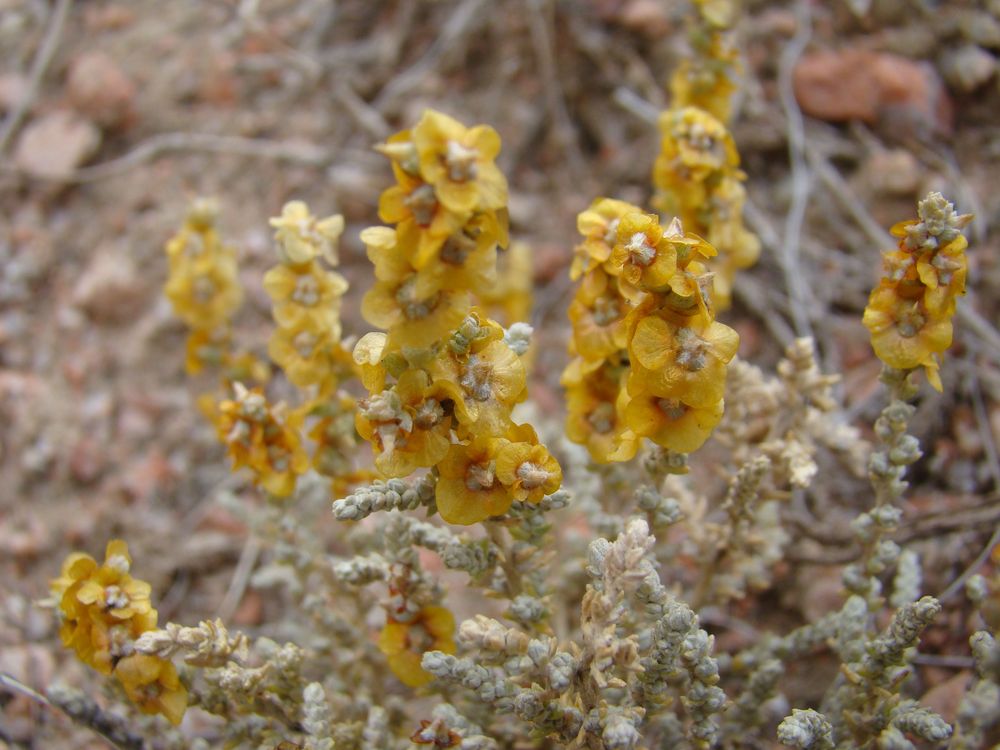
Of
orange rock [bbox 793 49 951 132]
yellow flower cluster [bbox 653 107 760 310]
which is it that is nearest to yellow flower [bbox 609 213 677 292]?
yellow flower cluster [bbox 653 107 760 310]

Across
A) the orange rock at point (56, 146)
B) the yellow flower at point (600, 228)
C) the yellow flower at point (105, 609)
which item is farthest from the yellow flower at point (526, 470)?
the orange rock at point (56, 146)

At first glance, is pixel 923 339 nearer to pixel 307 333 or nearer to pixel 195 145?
pixel 307 333

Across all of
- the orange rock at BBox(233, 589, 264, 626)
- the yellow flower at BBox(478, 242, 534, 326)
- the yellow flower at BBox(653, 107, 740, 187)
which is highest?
the yellow flower at BBox(653, 107, 740, 187)

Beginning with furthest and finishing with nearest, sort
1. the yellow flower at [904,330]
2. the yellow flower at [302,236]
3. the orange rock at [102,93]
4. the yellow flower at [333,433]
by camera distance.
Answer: the orange rock at [102,93]
the yellow flower at [333,433]
the yellow flower at [302,236]
the yellow flower at [904,330]

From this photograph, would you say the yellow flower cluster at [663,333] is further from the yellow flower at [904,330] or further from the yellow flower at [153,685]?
the yellow flower at [153,685]

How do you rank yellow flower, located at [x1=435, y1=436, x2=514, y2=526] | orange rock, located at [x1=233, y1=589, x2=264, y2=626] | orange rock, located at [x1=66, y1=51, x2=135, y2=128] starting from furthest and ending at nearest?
orange rock, located at [x1=66, y1=51, x2=135, y2=128] → orange rock, located at [x1=233, y1=589, x2=264, y2=626] → yellow flower, located at [x1=435, y1=436, x2=514, y2=526]

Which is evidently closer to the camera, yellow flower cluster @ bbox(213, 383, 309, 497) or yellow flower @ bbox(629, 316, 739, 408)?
yellow flower @ bbox(629, 316, 739, 408)

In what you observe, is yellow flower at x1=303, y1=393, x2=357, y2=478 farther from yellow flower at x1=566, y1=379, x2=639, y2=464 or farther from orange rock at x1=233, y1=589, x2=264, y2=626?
orange rock at x1=233, y1=589, x2=264, y2=626

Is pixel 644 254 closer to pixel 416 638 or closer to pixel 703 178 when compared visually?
pixel 703 178
